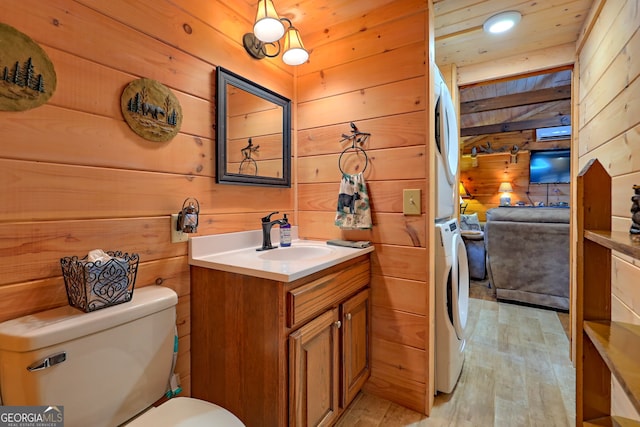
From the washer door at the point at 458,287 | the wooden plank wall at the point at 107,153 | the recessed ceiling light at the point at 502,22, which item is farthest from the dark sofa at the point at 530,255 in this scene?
the wooden plank wall at the point at 107,153

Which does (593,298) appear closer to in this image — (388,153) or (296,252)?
(388,153)

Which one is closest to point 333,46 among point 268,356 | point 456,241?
point 456,241

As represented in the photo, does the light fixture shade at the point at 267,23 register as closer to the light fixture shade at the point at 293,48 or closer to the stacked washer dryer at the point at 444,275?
the light fixture shade at the point at 293,48

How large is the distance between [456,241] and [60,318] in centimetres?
190

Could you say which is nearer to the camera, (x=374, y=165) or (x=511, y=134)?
(x=374, y=165)

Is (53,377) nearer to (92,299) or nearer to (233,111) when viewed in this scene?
(92,299)

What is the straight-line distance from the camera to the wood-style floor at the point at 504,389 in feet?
5.07

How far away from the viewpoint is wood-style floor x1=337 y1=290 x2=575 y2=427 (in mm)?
1545

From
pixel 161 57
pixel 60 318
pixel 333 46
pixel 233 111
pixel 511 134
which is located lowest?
pixel 60 318

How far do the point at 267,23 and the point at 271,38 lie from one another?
0.07 metres

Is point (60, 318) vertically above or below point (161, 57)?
below

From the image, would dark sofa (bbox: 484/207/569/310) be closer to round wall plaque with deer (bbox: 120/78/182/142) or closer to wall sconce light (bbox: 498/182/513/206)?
round wall plaque with deer (bbox: 120/78/182/142)

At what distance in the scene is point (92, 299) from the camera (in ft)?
2.97

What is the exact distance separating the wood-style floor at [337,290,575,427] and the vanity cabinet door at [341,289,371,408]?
21cm
